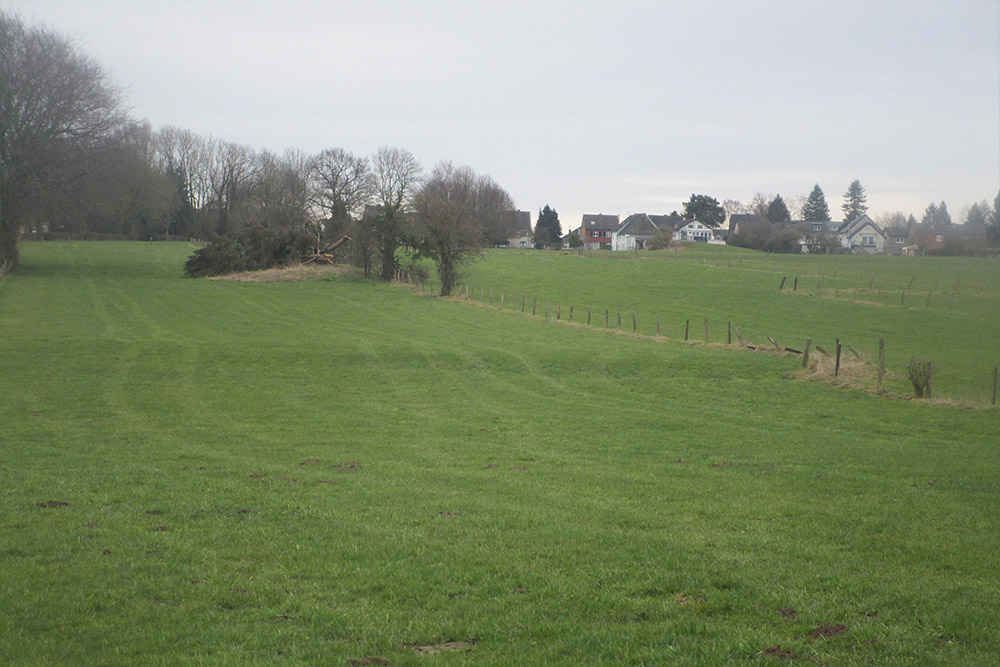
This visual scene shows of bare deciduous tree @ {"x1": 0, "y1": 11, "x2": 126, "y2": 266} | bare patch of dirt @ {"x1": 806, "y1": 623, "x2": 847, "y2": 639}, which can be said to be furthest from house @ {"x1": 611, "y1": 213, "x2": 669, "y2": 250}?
bare patch of dirt @ {"x1": 806, "y1": 623, "x2": 847, "y2": 639}

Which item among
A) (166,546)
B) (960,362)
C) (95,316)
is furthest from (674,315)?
(166,546)

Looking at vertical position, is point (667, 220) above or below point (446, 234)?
above

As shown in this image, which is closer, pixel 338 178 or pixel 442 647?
pixel 442 647

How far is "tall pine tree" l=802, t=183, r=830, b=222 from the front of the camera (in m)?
158

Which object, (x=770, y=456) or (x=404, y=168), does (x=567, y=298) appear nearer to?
(x=770, y=456)

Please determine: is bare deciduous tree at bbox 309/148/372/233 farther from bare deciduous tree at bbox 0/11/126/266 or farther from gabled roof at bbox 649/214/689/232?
gabled roof at bbox 649/214/689/232

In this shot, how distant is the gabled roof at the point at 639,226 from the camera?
141m

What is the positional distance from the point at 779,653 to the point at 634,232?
140 metres

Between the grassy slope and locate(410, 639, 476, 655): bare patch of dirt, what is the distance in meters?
23.2

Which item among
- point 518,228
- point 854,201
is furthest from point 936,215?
point 518,228

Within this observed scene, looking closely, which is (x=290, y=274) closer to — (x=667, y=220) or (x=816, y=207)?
(x=667, y=220)

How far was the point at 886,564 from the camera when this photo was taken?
7711 mm

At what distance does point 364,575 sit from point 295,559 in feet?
3.24

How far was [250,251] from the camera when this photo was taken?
66625 mm
